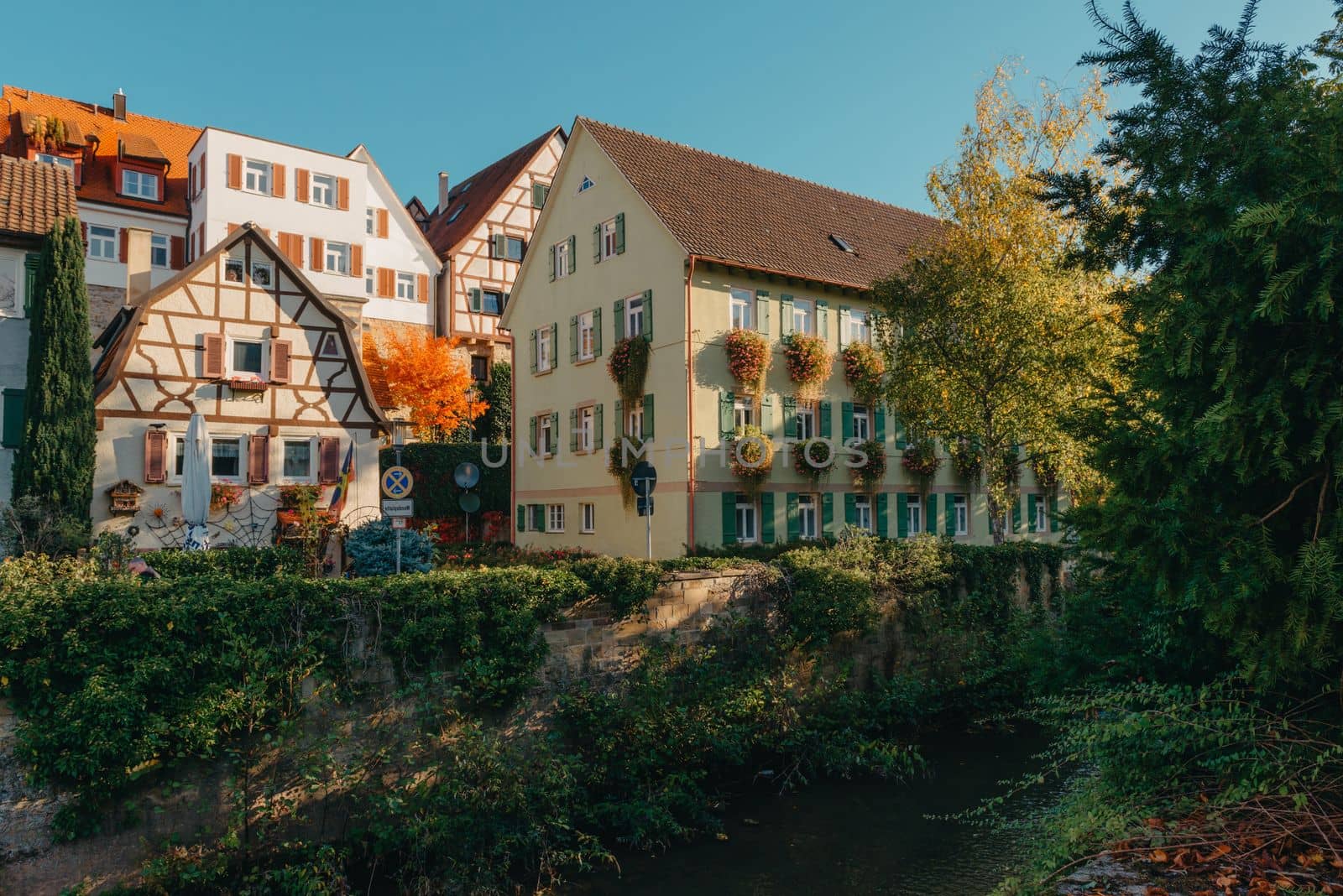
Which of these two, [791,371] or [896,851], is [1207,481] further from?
[791,371]

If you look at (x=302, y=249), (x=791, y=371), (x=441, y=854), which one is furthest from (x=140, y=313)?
(x=441, y=854)

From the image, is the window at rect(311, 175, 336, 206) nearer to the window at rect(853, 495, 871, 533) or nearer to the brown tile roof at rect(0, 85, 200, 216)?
the brown tile roof at rect(0, 85, 200, 216)

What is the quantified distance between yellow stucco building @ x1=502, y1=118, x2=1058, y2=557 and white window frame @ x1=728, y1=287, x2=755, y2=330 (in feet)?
0.13

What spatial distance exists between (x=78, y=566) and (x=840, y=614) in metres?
9.84

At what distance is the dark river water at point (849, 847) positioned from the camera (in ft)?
32.3

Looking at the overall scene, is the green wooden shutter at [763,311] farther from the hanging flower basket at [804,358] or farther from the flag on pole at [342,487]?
the flag on pole at [342,487]

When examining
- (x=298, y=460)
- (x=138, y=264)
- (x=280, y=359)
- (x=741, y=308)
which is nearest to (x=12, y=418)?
(x=280, y=359)

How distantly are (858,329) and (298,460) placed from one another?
14223 millimetres

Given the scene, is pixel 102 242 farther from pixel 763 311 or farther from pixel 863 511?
pixel 863 511

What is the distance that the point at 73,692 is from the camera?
859cm

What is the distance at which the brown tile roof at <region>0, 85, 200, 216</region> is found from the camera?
32.8m

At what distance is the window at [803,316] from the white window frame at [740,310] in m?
1.26

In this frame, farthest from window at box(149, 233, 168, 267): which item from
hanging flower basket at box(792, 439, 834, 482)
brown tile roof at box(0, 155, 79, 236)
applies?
hanging flower basket at box(792, 439, 834, 482)

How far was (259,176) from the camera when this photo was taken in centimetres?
3206
